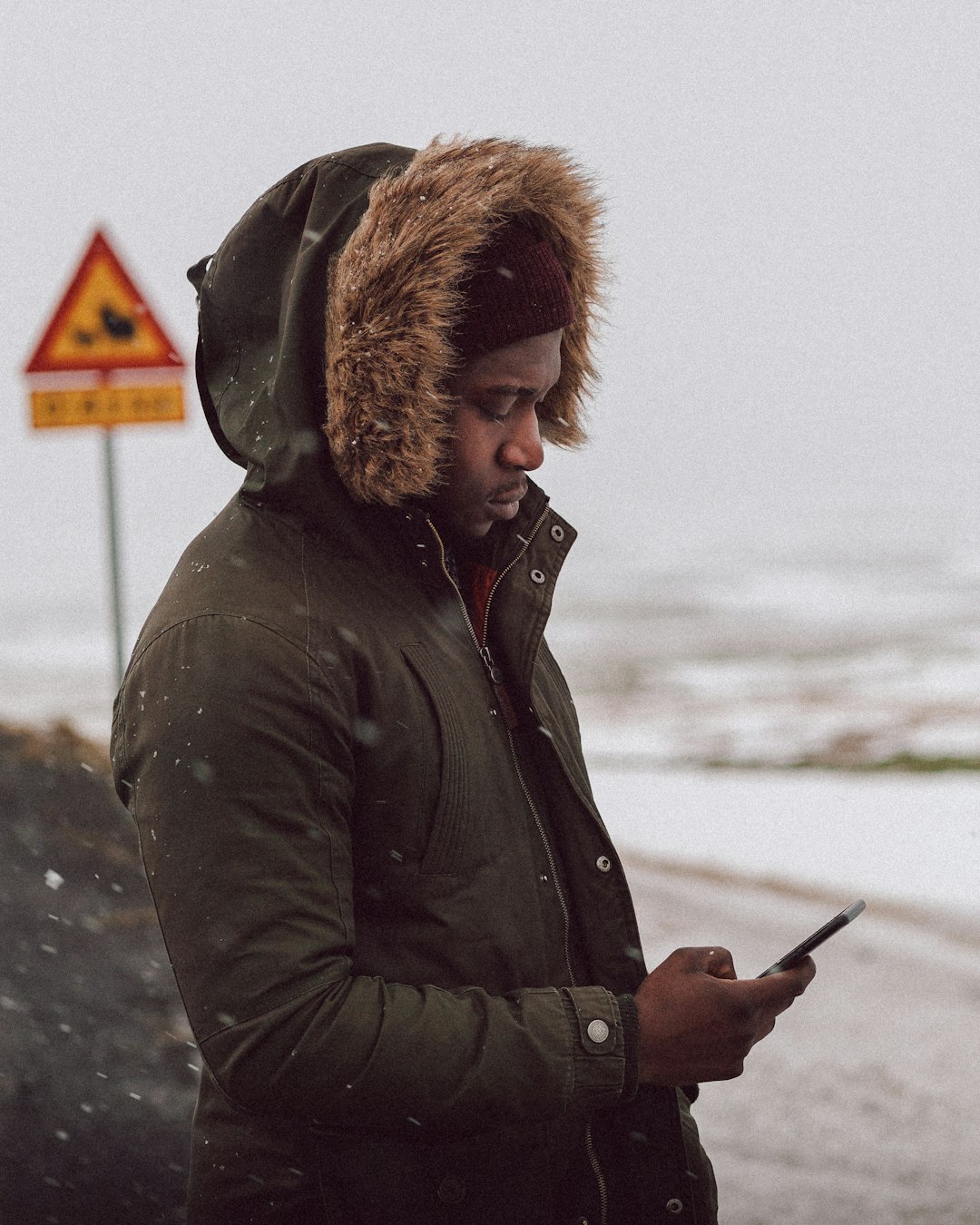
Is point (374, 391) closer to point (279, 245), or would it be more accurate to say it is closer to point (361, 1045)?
point (279, 245)

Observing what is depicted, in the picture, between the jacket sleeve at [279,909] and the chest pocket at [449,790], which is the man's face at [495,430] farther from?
the jacket sleeve at [279,909]

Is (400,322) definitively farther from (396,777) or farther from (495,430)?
(396,777)

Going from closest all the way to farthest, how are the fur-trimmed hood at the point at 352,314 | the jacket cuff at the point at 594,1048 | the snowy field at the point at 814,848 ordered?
the jacket cuff at the point at 594,1048
the fur-trimmed hood at the point at 352,314
the snowy field at the point at 814,848

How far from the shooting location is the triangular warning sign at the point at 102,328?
17.8 feet

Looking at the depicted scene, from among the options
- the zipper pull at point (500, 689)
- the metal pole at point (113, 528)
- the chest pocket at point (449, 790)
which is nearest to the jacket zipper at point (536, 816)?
the zipper pull at point (500, 689)

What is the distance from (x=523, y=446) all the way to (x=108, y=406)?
4.09 meters

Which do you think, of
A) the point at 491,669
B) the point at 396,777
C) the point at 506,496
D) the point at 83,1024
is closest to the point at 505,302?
the point at 506,496

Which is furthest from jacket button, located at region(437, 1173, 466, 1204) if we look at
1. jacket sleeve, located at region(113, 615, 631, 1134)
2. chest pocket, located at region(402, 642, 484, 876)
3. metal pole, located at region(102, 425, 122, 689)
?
metal pole, located at region(102, 425, 122, 689)

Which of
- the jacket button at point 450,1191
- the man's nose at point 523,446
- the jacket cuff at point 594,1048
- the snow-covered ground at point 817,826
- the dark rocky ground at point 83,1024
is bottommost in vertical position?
the snow-covered ground at point 817,826

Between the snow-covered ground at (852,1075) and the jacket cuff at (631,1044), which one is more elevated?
the jacket cuff at (631,1044)

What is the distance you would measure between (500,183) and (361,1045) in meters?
1.07

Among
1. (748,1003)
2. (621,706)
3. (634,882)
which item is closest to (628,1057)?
(748,1003)

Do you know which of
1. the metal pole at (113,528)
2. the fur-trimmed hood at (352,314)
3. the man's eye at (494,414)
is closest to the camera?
the fur-trimmed hood at (352,314)

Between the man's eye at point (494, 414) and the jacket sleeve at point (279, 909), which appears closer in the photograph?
the jacket sleeve at point (279, 909)
